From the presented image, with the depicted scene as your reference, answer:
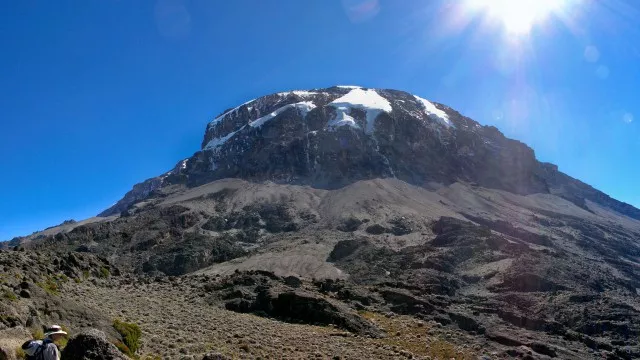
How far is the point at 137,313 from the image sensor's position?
30578mm

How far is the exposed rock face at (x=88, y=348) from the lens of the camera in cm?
1377

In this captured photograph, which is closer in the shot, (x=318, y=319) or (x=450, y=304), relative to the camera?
(x=318, y=319)

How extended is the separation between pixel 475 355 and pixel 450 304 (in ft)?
101

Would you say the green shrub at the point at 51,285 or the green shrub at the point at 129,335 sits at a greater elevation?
the green shrub at the point at 51,285

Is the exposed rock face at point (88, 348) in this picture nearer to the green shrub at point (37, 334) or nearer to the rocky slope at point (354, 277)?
the green shrub at point (37, 334)

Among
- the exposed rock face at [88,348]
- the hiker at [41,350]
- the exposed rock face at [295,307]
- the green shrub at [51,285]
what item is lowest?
the exposed rock face at [295,307]

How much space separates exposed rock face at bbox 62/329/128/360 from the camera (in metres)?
13.8

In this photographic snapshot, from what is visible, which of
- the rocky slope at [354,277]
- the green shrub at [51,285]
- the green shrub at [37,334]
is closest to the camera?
the green shrub at [37,334]

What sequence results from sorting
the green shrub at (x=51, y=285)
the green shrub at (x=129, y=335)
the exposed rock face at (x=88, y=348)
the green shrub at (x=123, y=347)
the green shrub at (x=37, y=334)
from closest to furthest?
the exposed rock face at (x=88, y=348) → the green shrub at (x=37, y=334) → the green shrub at (x=123, y=347) → the green shrub at (x=129, y=335) → the green shrub at (x=51, y=285)

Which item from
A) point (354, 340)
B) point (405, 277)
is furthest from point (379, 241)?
point (354, 340)

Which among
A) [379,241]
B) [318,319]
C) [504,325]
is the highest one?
[379,241]

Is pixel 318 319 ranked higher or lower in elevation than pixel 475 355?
higher

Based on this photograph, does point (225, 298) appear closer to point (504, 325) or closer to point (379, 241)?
point (504, 325)

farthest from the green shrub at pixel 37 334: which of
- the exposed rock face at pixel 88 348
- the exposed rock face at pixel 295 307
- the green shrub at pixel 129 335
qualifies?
the exposed rock face at pixel 295 307
